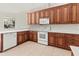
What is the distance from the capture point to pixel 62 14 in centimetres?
452

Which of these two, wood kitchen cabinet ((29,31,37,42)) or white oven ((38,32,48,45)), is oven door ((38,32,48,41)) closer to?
white oven ((38,32,48,45))

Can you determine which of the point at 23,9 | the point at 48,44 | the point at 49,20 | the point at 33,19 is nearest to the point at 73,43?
the point at 48,44

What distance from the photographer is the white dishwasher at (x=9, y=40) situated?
157 inches

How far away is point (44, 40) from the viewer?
5.18 meters

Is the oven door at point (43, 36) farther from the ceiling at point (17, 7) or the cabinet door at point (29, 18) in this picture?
the ceiling at point (17, 7)

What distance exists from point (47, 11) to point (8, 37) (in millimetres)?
2177

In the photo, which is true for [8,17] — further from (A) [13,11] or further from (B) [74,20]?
(B) [74,20]

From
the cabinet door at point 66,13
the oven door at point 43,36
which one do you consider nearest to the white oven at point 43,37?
Answer: the oven door at point 43,36

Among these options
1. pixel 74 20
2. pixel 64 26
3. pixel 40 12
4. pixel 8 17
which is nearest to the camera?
pixel 74 20

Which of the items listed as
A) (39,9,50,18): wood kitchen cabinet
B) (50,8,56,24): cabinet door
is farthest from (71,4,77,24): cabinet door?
(39,9,50,18): wood kitchen cabinet

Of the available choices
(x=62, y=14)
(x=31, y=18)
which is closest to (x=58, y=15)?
(x=62, y=14)

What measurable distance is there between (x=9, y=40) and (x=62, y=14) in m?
2.32

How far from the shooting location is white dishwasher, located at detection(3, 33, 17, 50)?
3.98 meters

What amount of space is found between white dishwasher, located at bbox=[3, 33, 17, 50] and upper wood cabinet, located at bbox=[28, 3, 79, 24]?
1.73m
